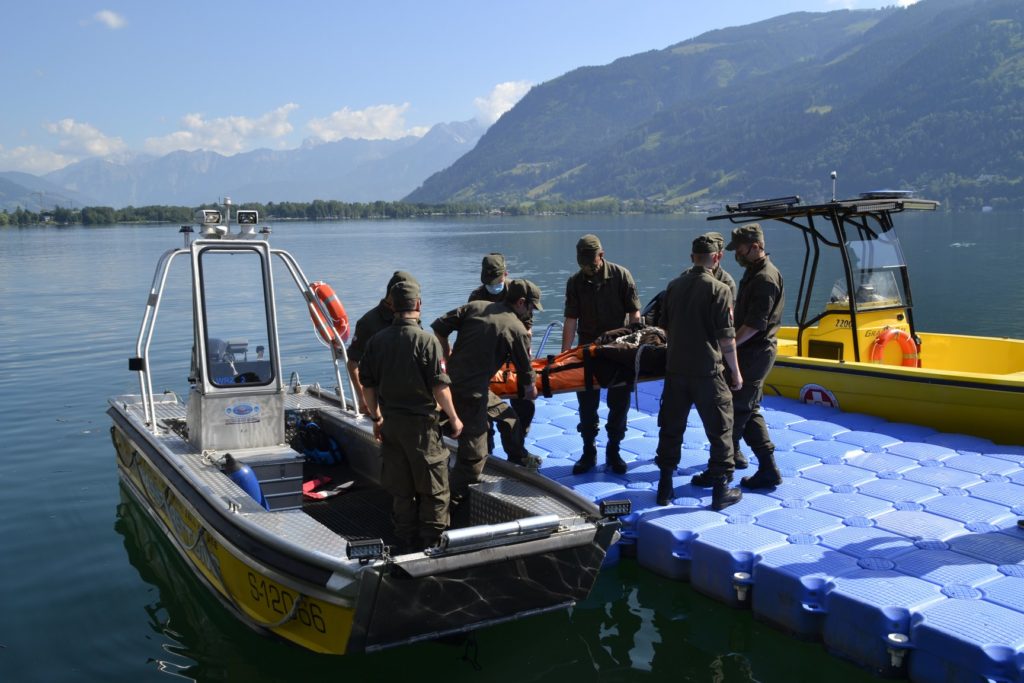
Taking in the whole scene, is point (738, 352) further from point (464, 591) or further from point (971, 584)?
point (464, 591)

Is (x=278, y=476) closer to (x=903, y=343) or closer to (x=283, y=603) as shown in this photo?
(x=283, y=603)

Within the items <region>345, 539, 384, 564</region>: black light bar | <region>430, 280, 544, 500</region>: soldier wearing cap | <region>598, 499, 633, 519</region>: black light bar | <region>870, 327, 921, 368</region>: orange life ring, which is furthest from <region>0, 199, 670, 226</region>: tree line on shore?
<region>345, 539, 384, 564</region>: black light bar

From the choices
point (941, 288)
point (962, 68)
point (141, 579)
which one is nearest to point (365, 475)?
point (141, 579)

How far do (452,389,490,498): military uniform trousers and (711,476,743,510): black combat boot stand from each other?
2.06 metres

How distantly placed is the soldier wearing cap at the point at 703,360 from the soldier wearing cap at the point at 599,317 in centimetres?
86

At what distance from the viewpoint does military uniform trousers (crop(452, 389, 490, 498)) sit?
20.8ft

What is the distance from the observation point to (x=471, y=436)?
6367 mm

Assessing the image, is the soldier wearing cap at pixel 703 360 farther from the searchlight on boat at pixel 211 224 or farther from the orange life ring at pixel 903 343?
the orange life ring at pixel 903 343

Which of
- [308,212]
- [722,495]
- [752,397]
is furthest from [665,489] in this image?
[308,212]

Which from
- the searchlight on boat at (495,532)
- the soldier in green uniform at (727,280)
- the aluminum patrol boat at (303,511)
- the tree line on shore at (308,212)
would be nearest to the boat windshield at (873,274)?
the soldier in green uniform at (727,280)

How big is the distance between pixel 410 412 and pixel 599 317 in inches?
115

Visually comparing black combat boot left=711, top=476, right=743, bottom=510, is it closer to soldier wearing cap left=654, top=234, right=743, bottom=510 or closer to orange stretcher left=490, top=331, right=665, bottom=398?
soldier wearing cap left=654, top=234, right=743, bottom=510

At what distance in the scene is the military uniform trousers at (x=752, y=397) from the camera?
733 centimetres

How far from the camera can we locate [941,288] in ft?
108
